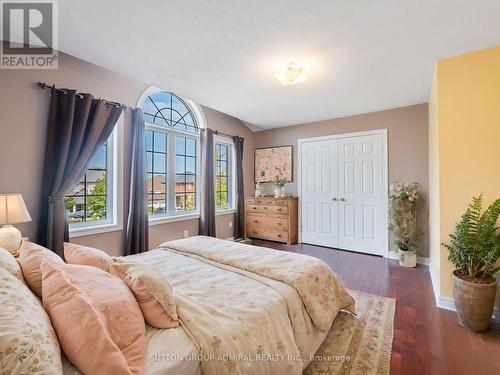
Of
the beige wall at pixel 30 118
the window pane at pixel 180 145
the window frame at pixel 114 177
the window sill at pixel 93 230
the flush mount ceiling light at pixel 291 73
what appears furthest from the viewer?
the window pane at pixel 180 145

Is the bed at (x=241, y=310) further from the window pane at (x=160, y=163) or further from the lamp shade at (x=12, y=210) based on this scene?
the window pane at (x=160, y=163)

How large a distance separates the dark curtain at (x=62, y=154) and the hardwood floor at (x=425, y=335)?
312 centimetres

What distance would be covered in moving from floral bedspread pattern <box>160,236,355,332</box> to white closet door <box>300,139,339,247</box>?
258 centimetres

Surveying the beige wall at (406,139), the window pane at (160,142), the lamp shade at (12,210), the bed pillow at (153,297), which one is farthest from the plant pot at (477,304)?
the window pane at (160,142)

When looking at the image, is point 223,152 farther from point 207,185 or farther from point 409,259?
point 409,259

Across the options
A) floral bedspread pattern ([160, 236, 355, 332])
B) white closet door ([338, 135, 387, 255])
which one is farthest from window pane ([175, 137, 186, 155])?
white closet door ([338, 135, 387, 255])

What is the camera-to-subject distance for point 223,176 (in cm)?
493

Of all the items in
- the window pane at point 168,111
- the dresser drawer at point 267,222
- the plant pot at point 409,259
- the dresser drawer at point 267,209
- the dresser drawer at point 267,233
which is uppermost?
the window pane at point 168,111

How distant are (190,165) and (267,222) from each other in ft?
6.07

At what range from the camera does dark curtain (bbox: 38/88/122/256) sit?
8.05 feet

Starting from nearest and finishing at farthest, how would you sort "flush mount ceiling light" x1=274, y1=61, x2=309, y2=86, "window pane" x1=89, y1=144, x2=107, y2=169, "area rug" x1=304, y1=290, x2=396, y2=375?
"area rug" x1=304, y1=290, x2=396, y2=375 → "flush mount ceiling light" x1=274, y1=61, x2=309, y2=86 → "window pane" x1=89, y1=144, x2=107, y2=169

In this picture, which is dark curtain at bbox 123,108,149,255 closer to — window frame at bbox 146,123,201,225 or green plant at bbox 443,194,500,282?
window frame at bbox 146,123,201,225

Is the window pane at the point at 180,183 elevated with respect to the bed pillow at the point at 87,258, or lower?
elevated

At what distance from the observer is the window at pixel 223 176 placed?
188 inches
